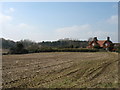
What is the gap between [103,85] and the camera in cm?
880

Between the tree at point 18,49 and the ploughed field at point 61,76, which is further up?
the tree at point 18,49

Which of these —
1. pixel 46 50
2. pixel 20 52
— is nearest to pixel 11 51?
pixel 20 52

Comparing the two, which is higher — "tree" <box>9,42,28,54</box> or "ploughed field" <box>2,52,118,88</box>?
"tree" <box>9,42,28,54</box>

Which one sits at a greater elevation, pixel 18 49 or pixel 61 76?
pixel 18 49

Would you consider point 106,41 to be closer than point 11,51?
No

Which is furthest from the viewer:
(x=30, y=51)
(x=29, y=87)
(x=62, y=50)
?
(x=62, y=50)

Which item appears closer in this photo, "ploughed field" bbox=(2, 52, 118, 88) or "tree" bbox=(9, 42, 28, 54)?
"ploughed field" bbox=(2, 52, 118, 88)

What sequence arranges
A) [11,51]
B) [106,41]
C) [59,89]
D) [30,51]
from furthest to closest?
[106,41], [30,51], [11,51], [59,89]

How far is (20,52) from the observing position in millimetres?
50375

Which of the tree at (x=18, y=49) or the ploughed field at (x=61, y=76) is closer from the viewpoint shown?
the ploughed field at (x=61, y=76)

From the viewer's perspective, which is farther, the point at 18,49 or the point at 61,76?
the point at 18,49

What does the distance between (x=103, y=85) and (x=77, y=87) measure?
1.46 meters

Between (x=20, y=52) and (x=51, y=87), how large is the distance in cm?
4346

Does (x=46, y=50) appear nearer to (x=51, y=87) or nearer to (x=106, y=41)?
(x=106, y=41)
